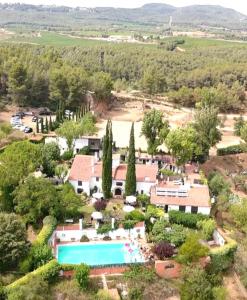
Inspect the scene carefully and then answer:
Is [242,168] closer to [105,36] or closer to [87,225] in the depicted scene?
[87,225]

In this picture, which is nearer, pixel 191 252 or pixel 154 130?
pixel 191 252

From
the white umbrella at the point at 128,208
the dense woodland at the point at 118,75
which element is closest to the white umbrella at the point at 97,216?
the white umbrella at the point at 128,208

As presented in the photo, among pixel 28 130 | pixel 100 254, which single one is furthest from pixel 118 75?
pixel 100 254

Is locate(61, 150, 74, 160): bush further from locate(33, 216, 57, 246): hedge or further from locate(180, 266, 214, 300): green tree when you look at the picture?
locate(180, 266, 214, 300): green tree

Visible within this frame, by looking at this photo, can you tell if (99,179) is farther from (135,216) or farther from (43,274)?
(43,274)

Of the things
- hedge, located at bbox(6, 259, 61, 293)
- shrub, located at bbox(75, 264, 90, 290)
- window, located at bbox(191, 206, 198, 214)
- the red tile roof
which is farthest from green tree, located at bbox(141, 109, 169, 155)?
hedge, located at bbox(6, 259, 61, 293)

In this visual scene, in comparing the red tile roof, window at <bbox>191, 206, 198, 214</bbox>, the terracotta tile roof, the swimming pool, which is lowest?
the swimming pool

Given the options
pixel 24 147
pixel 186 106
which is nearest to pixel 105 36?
pixel 186 106
